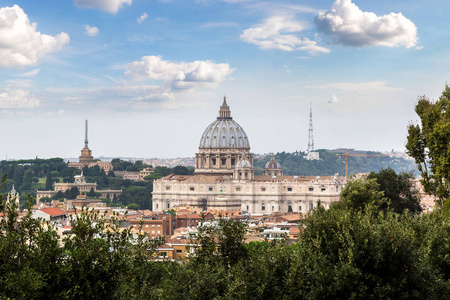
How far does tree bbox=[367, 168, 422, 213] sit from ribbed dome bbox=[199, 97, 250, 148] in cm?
6708

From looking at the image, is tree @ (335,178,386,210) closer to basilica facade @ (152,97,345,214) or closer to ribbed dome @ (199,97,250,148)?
basilica facade @ (152,97,345,214)

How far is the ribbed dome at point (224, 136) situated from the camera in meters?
110

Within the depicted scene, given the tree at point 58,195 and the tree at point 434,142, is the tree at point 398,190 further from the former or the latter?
the tree at point 58,195

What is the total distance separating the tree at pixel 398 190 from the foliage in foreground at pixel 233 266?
1951 centimetres

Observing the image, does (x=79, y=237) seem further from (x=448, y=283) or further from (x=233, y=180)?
(x=233, y=180)

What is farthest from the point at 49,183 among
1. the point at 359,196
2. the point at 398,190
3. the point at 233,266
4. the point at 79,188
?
the point at 233,266

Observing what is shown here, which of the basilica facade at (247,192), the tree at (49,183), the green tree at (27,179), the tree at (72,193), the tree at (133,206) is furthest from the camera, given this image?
the green tree at (27,179)

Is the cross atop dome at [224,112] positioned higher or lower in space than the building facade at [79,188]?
higher

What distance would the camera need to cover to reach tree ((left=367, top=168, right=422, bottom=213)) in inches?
1588

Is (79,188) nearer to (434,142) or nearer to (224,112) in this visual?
(224,112)

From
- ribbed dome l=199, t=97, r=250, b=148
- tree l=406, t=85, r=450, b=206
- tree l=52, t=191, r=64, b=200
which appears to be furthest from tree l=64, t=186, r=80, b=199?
tree l=406, t=85, r=450, b=206

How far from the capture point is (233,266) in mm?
20047

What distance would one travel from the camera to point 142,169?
5837 inches

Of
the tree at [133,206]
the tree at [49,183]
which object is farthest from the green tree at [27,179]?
the tree at [133,206]
